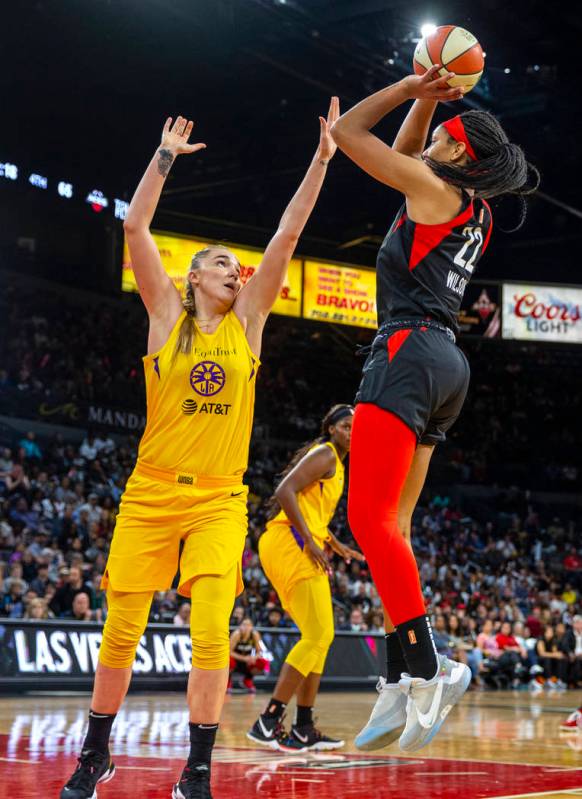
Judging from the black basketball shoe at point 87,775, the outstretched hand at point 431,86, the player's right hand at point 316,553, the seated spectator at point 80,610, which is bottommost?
the seated spectator at point 80,610

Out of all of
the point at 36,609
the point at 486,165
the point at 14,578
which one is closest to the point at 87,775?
the point at 486,165

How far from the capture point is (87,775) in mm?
4621

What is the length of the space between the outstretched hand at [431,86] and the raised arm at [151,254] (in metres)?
1.34

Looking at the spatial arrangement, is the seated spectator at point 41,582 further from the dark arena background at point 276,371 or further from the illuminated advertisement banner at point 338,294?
the illuminated advertisement banner at point 338,294

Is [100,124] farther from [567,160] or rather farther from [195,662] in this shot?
[195,662]

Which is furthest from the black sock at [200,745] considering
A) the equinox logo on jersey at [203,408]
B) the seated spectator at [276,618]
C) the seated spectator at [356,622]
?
the seated spectator at [356,622]

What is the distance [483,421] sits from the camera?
116 feet

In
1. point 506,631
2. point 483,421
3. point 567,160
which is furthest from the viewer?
point 483,421

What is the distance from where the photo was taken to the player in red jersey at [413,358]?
3.96m

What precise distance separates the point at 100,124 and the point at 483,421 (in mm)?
16469

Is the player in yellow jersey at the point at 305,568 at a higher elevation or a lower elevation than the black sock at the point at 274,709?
higher

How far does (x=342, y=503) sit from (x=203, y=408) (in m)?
22.9

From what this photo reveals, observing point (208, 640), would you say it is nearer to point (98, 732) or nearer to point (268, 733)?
point (98, 732)

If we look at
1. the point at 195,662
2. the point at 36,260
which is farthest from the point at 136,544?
the point at 36,260
